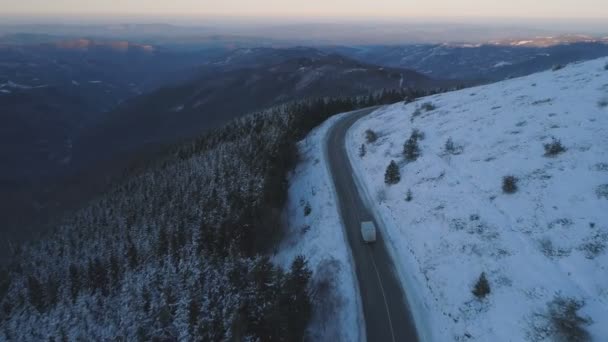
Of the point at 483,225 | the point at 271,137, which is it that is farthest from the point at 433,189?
the point at 271,137

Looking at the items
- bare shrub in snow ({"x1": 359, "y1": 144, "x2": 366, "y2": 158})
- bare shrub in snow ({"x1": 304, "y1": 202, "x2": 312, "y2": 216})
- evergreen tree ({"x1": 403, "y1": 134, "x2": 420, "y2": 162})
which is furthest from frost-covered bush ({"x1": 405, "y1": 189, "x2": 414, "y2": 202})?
bare shrub in snow ({"x1": 359, "y1": 144, "x2": 366, "y2": 158})

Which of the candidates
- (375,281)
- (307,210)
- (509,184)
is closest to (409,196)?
(509,184)

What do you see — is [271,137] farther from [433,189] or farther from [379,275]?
[379,275]

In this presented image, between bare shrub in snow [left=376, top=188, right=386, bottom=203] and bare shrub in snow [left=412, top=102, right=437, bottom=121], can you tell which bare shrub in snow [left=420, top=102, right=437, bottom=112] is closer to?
bare shrub in snow [left=412, top=102, right=437, bottom=121]

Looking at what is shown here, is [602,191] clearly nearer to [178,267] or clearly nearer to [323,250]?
[323,250]

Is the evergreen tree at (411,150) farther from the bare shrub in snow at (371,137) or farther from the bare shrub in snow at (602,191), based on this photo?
the bare shrub in snow at (602,191)

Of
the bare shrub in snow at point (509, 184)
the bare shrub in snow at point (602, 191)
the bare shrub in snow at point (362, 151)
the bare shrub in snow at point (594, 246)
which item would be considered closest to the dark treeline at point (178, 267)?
the bare shrub in snow at point (362, 151)

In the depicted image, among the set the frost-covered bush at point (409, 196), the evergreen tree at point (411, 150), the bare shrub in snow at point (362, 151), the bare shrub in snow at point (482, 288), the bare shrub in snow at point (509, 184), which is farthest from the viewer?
the bare shrub in snow at point (362, 151)
